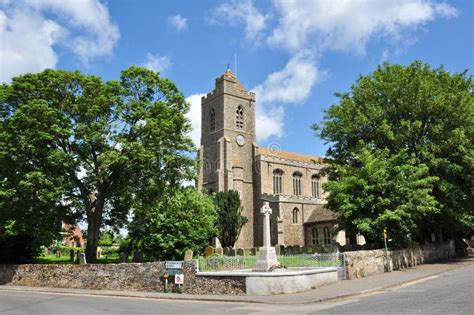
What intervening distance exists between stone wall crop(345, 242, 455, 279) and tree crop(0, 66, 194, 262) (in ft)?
38.2

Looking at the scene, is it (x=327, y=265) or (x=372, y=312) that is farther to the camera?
(x=327, y=265)

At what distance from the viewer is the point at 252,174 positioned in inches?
2183

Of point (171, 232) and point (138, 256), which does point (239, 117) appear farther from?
point (138, 256)

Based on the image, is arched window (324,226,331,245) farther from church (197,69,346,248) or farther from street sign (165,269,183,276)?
street sign (165,269,183,276)

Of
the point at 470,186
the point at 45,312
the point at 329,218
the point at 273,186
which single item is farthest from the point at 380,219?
the point at 273,186

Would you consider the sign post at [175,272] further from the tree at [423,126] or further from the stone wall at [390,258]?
the tree at [423,126]

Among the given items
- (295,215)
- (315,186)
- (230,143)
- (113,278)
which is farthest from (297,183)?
(113,278)

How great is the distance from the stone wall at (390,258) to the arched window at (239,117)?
108 ft

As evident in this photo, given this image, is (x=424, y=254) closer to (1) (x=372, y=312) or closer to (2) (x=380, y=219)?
(2) (x=380, y=219)

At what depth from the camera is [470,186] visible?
1046 inches

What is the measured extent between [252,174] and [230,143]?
5.19m

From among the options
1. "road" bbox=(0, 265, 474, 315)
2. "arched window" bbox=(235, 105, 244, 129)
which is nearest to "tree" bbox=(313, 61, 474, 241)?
"road" bbox=(0, 265, 474, 315)

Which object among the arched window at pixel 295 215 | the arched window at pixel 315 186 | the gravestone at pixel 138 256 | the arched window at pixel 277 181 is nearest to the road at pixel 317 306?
the gravestone at pixel 138 256

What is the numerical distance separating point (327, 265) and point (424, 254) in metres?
11.0
